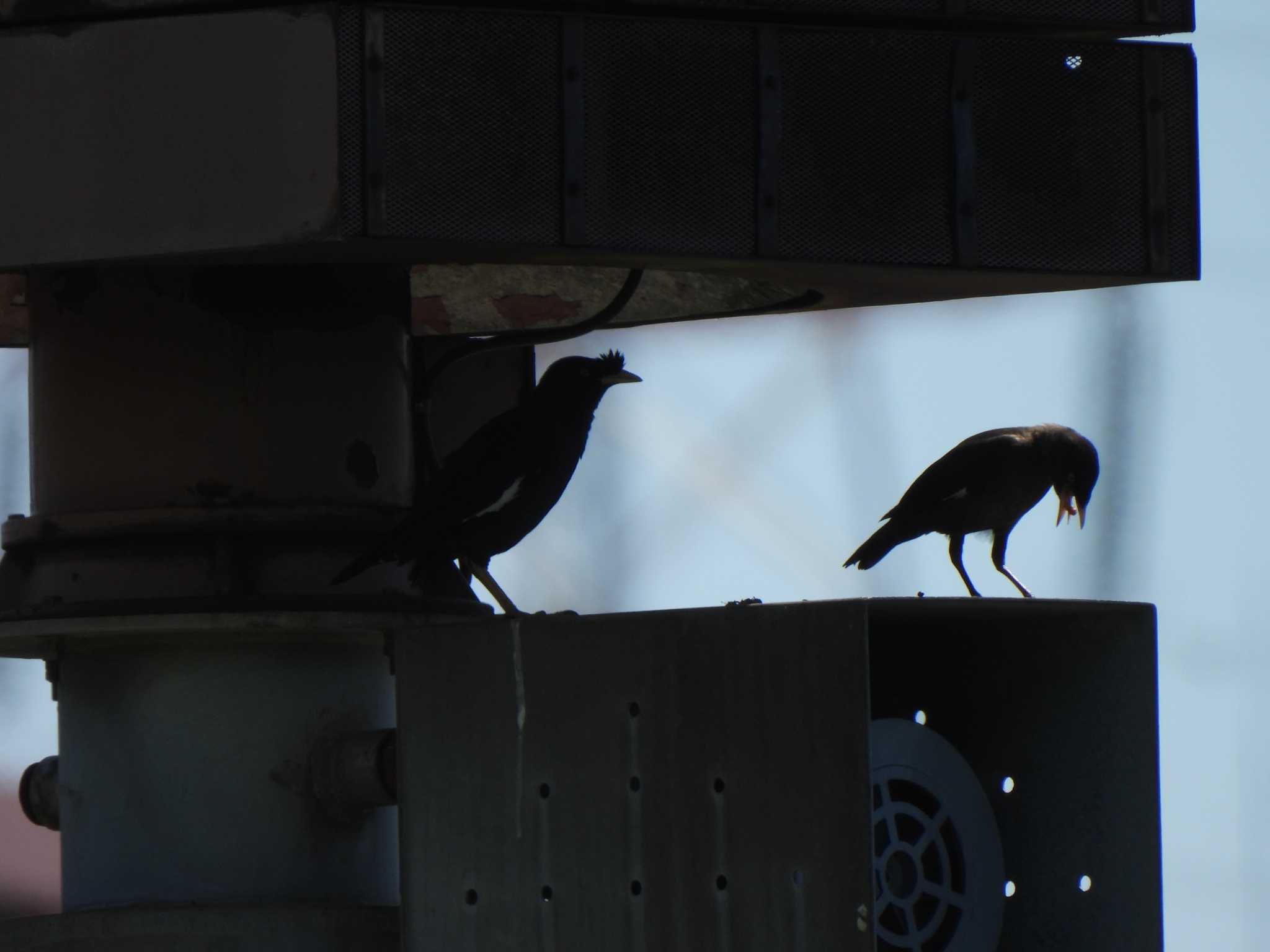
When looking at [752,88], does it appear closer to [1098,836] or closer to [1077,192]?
[1077,192]

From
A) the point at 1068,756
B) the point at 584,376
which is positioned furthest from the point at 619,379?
the point at 1068,756

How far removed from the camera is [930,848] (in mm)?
4445

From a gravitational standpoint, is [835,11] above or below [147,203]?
above

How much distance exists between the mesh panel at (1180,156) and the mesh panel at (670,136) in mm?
1047

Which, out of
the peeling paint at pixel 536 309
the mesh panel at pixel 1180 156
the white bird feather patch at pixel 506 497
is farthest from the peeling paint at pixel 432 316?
the mesh panel at pixel 1180 156

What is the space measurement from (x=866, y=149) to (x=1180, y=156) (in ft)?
2.70

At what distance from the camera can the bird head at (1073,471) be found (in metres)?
7.26

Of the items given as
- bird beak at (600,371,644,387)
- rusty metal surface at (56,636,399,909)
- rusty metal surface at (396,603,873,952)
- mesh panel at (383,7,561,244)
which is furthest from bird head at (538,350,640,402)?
rusty metal surface at (396,603,873,952)

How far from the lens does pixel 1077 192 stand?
532 cm

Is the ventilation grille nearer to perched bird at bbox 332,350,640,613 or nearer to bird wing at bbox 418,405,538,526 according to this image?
perched bird at bbox 332,350,640,613

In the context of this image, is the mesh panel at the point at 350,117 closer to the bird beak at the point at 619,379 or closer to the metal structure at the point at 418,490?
the metal structure at the point at 418,490

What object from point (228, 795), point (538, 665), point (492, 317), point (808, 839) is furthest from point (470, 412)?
point (808, 839)

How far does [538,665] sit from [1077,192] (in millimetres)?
1837

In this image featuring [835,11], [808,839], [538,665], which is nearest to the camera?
[808,839]
